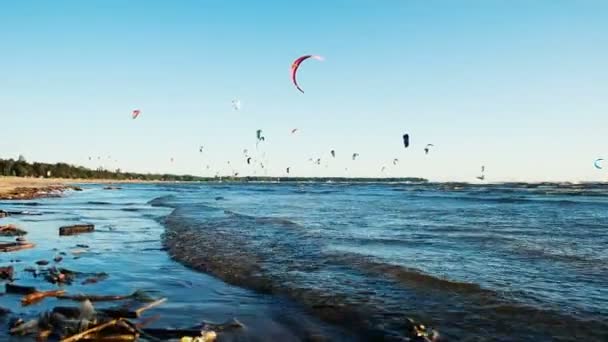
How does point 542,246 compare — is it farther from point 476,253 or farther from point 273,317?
point 273,317

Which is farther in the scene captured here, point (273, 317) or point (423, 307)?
point (423, 307)

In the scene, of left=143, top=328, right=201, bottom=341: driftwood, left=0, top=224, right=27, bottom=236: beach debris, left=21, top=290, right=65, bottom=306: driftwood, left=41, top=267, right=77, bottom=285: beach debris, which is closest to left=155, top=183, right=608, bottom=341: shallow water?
left=143, top=328, right=201, bottom=341: driftwood

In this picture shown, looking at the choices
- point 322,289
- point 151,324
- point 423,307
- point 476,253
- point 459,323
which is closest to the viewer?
point 151,324

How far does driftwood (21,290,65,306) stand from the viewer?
7739 millimetres

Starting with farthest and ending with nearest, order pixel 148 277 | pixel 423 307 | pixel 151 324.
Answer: pixel 148 277
pixel 423 307
pixel 151 324

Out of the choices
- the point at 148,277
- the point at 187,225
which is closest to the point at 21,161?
the point at 187,225

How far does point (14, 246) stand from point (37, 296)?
672 cm

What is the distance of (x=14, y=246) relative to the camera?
1357cm

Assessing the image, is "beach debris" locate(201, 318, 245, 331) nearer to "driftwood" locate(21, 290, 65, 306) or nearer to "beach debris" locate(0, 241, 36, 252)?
"driftwood" locate(21, 290, 65, 306)

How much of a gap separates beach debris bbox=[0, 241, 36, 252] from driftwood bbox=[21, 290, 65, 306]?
624cm

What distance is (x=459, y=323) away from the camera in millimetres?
7492

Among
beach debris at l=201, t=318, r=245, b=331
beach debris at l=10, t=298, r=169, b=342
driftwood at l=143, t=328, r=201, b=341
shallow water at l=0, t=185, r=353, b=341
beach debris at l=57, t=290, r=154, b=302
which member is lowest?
shallow water at l=0, t=185, r=353, b=341

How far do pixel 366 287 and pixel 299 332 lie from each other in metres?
3.23

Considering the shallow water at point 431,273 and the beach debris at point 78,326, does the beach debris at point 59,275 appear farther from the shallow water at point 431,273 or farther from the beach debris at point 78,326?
the shallow water at point 431,273
